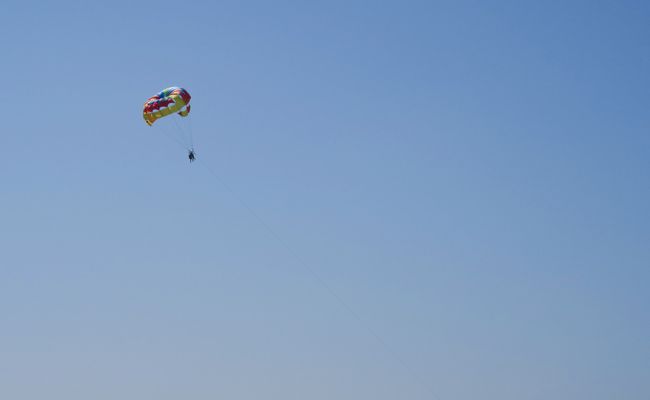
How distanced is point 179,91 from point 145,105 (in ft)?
10.2

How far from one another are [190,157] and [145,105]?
5.94 meters

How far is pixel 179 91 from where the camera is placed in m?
105

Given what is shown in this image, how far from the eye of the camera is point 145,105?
104875mm

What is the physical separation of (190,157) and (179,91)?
18.9 feet

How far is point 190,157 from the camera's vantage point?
342 ft
